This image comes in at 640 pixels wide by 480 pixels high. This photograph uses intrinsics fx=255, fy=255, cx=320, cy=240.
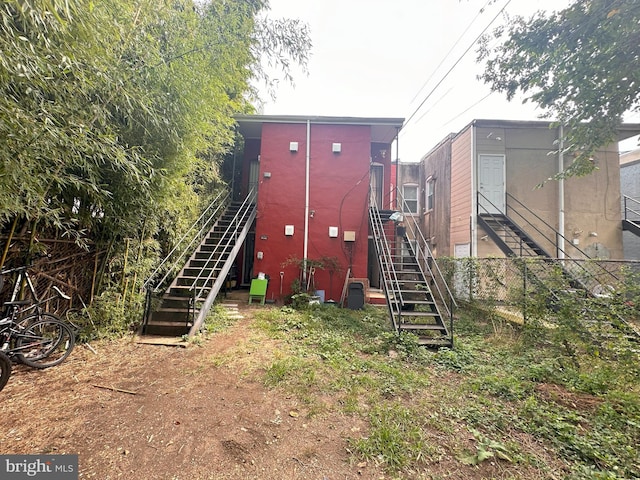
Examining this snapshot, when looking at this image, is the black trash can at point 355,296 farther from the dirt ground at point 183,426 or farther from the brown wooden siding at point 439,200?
the brown wooden siding at point 439,200

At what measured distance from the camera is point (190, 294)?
452cm

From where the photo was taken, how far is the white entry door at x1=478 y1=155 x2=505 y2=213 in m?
7.91

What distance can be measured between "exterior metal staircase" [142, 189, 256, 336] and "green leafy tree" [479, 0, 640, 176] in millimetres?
6730

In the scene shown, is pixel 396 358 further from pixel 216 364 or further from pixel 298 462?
pixel 216 364

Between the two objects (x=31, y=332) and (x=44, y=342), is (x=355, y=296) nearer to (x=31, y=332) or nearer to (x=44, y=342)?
(x=44, y=342)

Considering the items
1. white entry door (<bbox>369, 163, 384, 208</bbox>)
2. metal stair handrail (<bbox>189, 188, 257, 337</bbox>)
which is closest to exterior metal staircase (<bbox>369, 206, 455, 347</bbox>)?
white entry door (<bbox>369, 163, 384, 208</bbox>)

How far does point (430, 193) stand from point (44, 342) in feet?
38.7

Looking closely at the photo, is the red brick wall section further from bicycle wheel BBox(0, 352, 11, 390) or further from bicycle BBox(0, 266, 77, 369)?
bicycle wheel BBox(0, 352, 11, 390)

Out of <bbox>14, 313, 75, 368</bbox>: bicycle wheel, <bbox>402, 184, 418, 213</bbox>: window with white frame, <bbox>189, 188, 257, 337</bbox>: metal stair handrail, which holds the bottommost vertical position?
<bbox>14, 313, 75, 368</bbox>: bicycle wheel

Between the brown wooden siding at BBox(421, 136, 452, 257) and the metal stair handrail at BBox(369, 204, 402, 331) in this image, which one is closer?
the metal stair handrail at BBox(369, 204, 402, 331)

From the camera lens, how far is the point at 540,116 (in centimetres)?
515

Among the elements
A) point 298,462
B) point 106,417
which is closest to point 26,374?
point 106,417

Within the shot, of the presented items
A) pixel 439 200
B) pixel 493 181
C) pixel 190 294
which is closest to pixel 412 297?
pixel 190 294

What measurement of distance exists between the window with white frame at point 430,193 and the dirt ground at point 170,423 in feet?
32.3
